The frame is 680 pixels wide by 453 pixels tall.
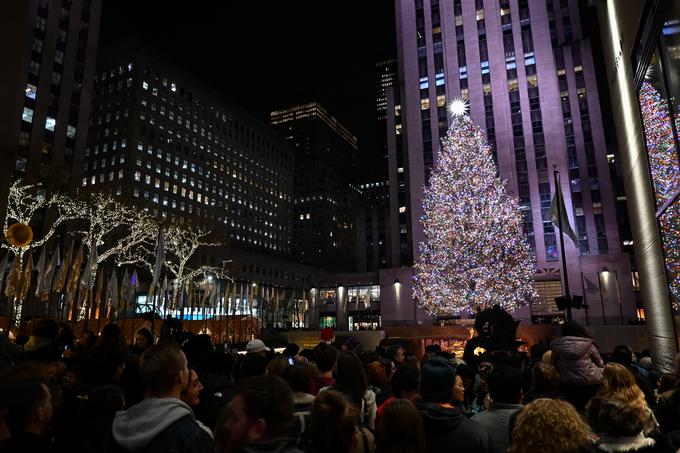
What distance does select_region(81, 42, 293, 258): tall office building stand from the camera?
93.6 metres

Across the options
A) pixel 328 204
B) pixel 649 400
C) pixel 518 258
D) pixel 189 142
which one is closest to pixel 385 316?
pixel 518 258

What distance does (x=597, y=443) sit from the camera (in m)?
3.57

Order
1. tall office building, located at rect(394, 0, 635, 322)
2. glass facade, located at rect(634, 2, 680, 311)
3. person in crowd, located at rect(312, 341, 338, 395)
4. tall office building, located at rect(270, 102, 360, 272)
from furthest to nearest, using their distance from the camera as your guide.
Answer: tall office building, located at rect(270, 102, 360, 272) < tall office building, located at rect(394, 0, 635, 322) < glass facade, located at rect(634, 2, 680, 311) < person in crowd, located at rect(312, 341, 338, 395)

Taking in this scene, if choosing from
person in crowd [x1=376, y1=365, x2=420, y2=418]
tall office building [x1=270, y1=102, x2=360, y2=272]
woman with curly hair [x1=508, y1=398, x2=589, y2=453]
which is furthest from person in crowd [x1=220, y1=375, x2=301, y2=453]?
tall office building [x1=270, y1=102, x2=360, y2=272]

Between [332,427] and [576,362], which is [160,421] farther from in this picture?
[576,362]

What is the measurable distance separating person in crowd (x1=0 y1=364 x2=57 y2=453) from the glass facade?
13669 mm

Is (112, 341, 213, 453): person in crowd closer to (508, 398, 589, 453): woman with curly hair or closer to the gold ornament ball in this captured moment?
(508, 398, 589, 453): woman with curly hair

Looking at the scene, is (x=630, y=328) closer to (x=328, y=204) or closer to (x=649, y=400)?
(x=649, y=400)

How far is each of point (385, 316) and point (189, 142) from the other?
256ft

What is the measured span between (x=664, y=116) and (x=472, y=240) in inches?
887

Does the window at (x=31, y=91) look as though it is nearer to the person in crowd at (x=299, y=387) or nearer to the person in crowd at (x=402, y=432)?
the person in crowd at (x=299, y=387)

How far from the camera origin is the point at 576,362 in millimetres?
5844

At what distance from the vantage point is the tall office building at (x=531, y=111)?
1826 inches

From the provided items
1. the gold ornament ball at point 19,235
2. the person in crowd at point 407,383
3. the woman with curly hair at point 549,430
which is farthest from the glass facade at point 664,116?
the gold ornament ball at point 19,235
